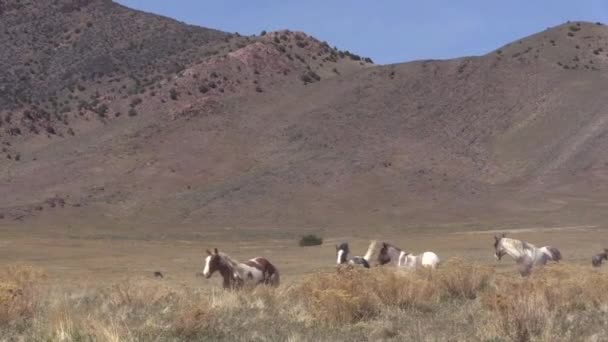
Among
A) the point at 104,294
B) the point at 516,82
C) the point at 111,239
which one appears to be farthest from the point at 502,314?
the point at 516,82

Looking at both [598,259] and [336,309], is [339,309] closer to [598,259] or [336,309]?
[336,309]

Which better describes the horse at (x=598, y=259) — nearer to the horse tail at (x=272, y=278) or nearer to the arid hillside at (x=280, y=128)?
the horse tail at (x=272, y=278)

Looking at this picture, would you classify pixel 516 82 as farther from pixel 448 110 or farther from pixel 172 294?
pixel 172 294

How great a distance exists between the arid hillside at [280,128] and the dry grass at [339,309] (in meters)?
52.3

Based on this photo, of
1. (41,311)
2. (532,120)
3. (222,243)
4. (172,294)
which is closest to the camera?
(41,311)

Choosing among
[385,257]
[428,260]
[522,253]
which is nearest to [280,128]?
[385,257]

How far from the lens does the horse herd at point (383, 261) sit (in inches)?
758

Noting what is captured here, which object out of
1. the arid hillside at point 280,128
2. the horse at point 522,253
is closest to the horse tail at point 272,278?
the horse at point 522,253

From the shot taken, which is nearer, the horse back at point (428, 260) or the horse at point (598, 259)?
the horse back at point (428, 260)

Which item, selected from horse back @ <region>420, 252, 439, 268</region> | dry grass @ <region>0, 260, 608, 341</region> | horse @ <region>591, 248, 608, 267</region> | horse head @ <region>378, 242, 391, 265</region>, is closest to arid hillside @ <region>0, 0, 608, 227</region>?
horse @ <region>591, 248, 608, 267</region>

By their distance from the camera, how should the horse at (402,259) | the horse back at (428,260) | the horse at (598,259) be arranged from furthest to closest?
the horse at (598,259), the horse back at (428,260), the horse at (402,259)

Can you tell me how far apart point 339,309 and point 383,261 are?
392 inches

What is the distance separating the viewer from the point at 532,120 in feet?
315

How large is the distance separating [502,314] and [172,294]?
7194 millimetres
